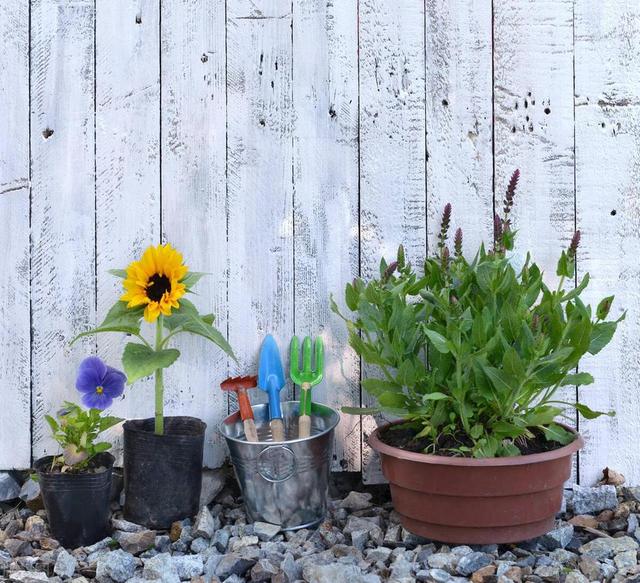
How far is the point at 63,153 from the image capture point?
2.00m

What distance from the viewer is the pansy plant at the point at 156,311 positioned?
177 centimetres

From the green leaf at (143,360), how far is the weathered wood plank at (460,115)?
67 cm

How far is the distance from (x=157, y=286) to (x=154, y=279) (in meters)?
0.02

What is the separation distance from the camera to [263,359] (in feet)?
6.45

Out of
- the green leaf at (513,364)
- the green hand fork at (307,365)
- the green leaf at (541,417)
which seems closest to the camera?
the green leaf at (513,364)

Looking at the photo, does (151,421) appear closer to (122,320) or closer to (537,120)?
(122,320)

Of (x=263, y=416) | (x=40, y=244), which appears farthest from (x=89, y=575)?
(x=40, y=244)

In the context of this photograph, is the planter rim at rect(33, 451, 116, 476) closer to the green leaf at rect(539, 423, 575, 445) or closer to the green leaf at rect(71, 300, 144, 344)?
the green leaf at rect(71, 300, 144, 344)

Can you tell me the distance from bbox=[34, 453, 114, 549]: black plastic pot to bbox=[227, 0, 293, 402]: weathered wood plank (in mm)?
434

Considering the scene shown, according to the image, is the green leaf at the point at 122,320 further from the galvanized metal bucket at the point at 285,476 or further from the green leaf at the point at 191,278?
the galvanized metal bucket at the point at 285,476

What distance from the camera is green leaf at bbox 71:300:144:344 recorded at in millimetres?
1805

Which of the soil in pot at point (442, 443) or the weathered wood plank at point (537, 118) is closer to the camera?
the soil in pot at point (442, 443)

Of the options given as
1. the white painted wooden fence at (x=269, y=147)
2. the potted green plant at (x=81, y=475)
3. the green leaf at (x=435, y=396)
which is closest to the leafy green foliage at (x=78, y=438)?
the potted green plant at (x=81, y=475)

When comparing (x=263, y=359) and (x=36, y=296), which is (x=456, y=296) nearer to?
(x=263, y=359)
